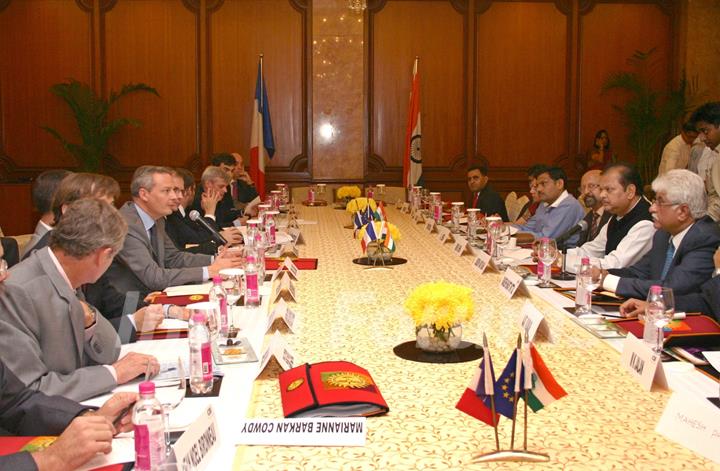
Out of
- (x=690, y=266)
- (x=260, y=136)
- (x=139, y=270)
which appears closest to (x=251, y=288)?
(x=139, y=270)

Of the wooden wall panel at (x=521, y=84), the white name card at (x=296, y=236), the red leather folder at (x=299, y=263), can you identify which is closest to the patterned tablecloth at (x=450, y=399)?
the red leather folder at (x=299, y=263)

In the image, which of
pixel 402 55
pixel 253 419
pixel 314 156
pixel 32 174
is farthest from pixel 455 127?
pixel 253 419

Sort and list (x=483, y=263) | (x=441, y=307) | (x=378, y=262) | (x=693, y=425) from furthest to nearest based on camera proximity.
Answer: (x=378, y=262) → (x=483, y=263) → (x=441, y=307) → (x=693, y=425)

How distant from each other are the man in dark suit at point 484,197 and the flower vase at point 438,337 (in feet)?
16.0

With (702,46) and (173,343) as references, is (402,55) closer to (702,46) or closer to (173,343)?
(702,46)

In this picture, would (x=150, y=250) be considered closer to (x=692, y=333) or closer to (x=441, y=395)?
(x=441, y=395)

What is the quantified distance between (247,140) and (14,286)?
775 centimetres

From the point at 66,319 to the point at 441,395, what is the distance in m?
1.02

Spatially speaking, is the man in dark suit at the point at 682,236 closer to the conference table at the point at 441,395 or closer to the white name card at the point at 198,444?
the conference table at the point at 441,395

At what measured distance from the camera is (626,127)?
980 cm

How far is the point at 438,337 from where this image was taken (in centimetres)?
231

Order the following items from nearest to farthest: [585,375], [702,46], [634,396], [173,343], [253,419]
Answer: [253,419] < [634,396] < [585,375] < [173,343] < [702,46]

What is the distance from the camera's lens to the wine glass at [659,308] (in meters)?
2.27

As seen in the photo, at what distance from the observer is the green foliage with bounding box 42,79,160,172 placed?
8992 millimetres
